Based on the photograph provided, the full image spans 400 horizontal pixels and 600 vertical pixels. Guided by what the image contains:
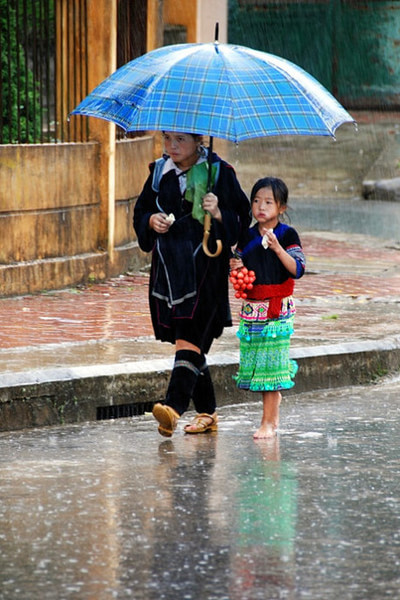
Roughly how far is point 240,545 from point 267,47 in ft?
59.7

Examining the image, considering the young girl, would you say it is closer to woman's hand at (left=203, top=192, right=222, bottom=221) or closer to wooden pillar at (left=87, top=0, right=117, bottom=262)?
woman's hand at (left=203, top=192, right=222, bottom=221)

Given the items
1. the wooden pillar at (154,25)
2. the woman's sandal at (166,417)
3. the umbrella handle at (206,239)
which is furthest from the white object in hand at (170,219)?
the wooden pillar at (154,25)

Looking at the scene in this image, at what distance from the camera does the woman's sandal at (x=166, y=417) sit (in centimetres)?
695

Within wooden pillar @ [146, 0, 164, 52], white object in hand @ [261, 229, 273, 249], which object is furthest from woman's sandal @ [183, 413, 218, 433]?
wooden pillar @ [146, 0, 164, 52]

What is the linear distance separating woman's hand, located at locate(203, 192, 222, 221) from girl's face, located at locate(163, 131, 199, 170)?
0.24m

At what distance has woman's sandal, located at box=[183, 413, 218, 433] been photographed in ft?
23.9

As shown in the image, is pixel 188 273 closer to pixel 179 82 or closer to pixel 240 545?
pixel 179 82

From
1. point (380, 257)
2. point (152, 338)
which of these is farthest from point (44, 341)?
point (380, 257)

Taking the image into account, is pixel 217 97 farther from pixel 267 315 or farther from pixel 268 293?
pixel 267 315

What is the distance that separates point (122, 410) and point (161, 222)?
4.99 feet

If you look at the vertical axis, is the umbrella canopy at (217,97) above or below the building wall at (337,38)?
below

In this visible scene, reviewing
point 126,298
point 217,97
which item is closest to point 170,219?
point 217,97

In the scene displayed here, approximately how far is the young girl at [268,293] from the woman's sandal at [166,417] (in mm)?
437

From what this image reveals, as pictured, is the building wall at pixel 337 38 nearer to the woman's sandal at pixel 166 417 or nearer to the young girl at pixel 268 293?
the young girl at pixel 268 293
